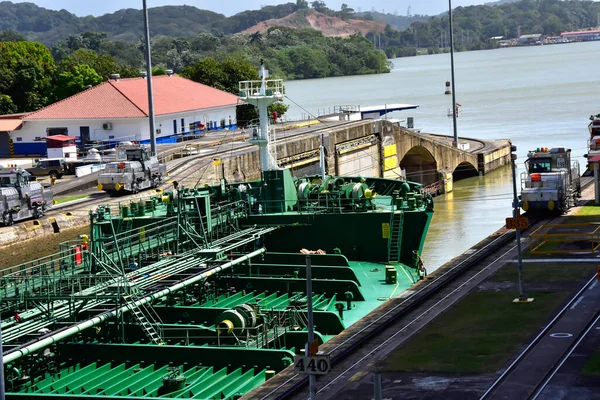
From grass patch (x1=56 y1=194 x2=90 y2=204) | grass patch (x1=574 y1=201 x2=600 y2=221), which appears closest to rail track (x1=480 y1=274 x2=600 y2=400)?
grass patch (x1=574 y1=201 x2=600 y2=221)

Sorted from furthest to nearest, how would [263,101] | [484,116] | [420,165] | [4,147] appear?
[484,116]
[420,165]
[4,147]
[263,101]

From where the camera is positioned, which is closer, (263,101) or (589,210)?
(263,101)

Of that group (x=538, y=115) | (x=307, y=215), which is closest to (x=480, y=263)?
(x=307, y=215)

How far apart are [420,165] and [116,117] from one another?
2411 cm

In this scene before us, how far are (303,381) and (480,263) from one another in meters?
15.4

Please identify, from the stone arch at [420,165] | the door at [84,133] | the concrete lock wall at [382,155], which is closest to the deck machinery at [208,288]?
the concrete lock wall at [382,155]

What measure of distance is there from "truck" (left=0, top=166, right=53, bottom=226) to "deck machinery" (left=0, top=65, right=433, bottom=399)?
636 centimetres

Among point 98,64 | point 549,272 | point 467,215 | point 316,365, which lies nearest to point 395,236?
point 549,272

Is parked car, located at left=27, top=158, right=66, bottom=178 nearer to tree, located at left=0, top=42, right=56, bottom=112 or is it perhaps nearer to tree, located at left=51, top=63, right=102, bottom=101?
tree, located at left=51, top=63, right=102, bottom=101

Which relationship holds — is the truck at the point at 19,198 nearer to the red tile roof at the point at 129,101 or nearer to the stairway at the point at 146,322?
the stairway at the point at 146,322

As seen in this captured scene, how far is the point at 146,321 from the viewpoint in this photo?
92.0 ft

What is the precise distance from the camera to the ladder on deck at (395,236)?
3722cm

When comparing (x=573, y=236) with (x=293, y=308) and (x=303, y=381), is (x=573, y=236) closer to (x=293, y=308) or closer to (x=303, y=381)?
(x=293, y=308)

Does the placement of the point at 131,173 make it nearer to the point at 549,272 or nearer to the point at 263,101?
the point at 263,101
